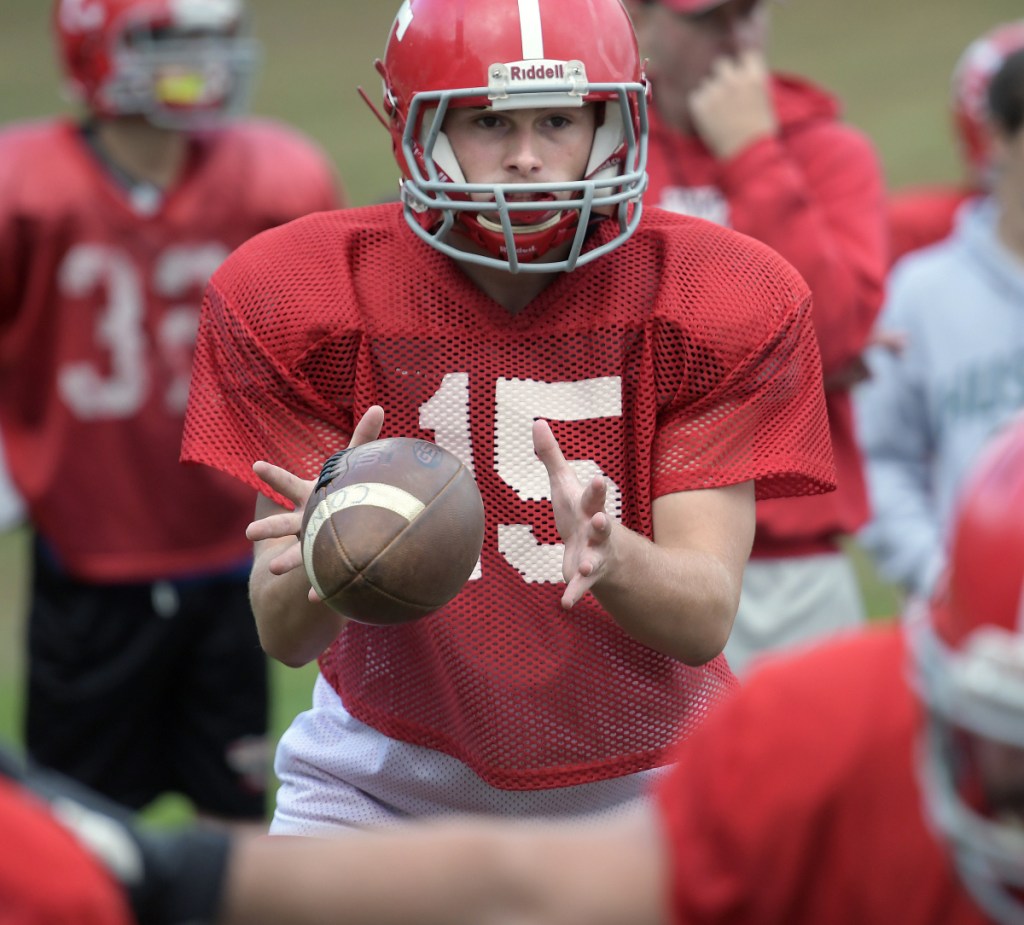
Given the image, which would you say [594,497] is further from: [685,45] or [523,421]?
[685,45]

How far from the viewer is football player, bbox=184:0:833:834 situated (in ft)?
10.6

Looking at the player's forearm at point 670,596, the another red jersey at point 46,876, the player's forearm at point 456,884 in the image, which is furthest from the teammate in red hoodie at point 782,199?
the another red jersey at point 46,876

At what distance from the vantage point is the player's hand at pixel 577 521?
9.29 ft

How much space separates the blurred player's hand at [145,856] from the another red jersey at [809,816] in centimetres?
48

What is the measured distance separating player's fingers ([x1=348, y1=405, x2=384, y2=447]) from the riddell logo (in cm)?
61

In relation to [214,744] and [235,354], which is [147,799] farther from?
[235,354]

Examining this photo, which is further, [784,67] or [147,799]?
[784,67]

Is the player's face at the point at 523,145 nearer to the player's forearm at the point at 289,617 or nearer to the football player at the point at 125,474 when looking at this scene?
the player's forearm at the point at 289,617

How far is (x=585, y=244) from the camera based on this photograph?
338 centimetres

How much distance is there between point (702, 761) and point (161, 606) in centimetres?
368

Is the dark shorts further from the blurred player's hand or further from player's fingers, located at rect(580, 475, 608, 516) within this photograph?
the blurred player's hand

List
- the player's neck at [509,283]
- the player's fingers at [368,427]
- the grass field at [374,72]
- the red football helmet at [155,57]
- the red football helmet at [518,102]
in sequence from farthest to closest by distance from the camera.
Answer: the grass field at [374,72] → the red football helmet at [155,57] → the player's neck at [509,283] → the red football helmet at [518,102] → the player's fingers at [368,427]

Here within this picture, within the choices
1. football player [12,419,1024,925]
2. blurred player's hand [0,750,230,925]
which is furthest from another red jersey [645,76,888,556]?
blurred player's hand [0,750,230,925]

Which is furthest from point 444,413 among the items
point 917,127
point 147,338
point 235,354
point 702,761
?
point 917,127
